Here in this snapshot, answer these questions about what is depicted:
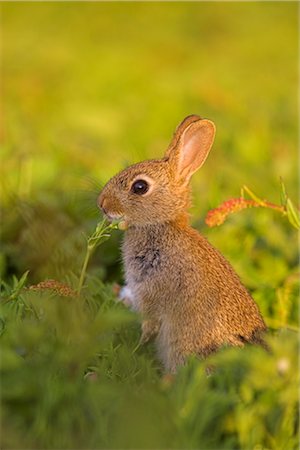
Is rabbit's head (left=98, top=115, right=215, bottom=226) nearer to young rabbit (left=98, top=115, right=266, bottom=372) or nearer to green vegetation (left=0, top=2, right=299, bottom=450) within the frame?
young rabbit (left=98, top=115, right=266, bottom=372)

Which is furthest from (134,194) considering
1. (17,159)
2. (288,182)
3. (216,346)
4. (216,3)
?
(216,3)

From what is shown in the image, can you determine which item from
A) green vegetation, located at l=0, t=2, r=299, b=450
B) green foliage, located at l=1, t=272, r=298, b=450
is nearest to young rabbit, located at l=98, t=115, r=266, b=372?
green vegetation, located at l=0, t=2, r=299, b=450

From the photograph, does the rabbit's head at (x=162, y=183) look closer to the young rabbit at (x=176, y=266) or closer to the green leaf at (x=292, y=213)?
→ the young rabbit at (x=176, y=266)

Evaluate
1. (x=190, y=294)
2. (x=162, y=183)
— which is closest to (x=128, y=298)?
(x=190, y=294)

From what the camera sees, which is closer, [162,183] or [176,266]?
[176,266]

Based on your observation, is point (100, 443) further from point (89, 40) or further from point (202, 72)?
point (89, 40)

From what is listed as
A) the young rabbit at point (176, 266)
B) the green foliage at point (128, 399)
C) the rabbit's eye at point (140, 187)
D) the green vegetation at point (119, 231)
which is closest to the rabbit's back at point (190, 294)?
the young rabbit at point (176, 266)

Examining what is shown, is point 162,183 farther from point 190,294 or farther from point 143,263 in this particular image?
point 190,294
